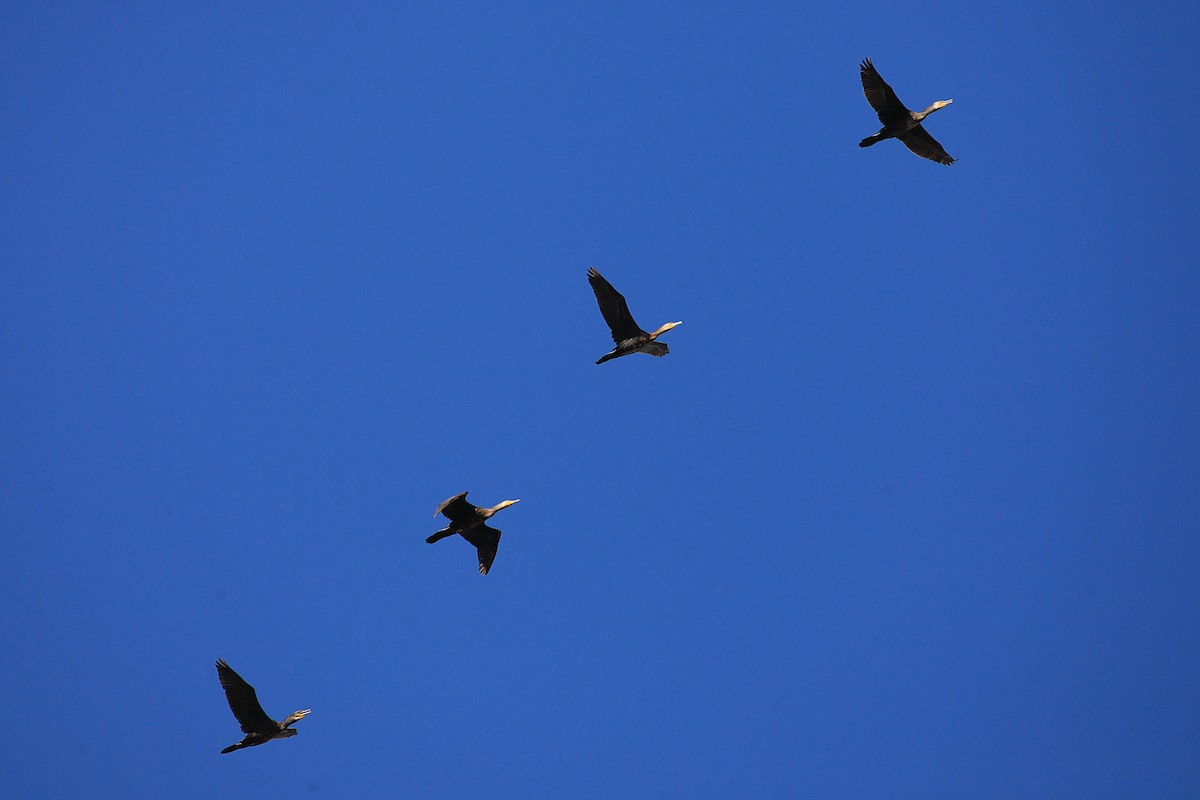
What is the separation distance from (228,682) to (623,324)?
15.6 m

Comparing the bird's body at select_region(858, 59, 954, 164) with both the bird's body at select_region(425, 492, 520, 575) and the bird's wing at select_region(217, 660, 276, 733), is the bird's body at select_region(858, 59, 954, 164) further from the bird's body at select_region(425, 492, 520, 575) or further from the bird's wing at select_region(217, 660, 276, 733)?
the bird's wing at select_region(217, 660, 276, 733)

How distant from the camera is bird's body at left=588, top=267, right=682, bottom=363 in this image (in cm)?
3020

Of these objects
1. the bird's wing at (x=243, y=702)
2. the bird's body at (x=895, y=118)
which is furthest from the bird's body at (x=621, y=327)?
the bird's wing at (x=243, y=702)

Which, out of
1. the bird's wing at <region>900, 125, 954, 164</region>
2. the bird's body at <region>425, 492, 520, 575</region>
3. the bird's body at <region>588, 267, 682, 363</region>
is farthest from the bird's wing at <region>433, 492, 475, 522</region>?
A: the bird's wing at <region>900, 125, 954, 164</region>

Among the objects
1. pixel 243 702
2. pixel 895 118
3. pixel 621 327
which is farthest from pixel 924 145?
pixel 243 702

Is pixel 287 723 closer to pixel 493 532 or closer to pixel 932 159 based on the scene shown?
pixel 493 532

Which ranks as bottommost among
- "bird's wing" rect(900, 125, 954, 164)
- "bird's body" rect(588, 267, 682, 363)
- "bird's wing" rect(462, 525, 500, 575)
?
"bird's wing" rect(462, 525, 500, 575)

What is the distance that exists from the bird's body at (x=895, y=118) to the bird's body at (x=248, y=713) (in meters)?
24.7

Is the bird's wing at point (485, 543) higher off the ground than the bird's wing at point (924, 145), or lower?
lower

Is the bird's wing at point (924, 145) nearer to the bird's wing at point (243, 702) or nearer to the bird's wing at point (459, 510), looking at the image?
the bird's wing at point (459, 510)

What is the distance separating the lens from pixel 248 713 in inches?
1150

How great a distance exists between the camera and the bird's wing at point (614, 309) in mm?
30172

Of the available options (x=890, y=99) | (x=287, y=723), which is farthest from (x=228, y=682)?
(x=890, y=99)

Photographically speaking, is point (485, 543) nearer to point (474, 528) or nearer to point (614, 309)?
point (474, 528)
